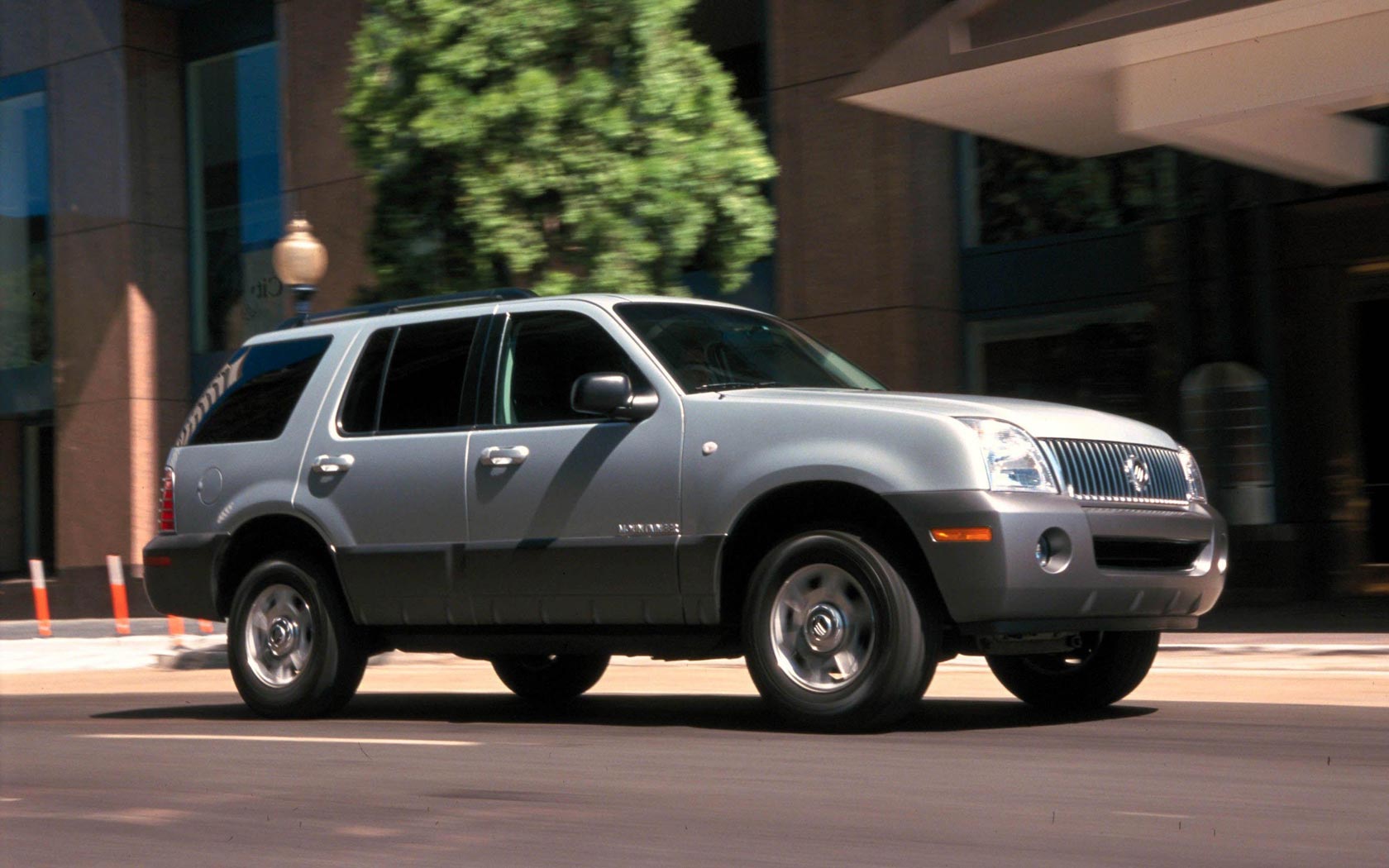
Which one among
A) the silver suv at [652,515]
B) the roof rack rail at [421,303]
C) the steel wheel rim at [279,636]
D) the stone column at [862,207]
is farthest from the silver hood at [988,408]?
the stone column at [862,207]

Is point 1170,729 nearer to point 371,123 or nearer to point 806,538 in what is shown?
point 806,538

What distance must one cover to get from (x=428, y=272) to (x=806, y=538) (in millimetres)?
7488

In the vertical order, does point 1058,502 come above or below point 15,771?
above

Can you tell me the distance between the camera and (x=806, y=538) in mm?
7070

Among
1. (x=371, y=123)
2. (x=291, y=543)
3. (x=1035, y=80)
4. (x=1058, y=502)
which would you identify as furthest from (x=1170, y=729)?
(x=371, y=123)

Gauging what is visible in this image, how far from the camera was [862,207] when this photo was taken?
17.8 meters

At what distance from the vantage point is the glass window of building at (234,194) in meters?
24.6

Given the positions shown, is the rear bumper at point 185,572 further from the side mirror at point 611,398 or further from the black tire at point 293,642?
the side mirror at point 611,398

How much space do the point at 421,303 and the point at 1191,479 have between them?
11.7 ft

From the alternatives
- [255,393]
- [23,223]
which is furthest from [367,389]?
[23,223]

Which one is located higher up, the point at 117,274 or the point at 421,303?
the point at 117,274

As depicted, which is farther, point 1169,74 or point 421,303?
point 1169,74

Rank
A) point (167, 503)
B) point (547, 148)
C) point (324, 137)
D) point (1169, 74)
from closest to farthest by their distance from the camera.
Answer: point (167, 503), point (547, 148), point (1169, 74), point (324, 137)

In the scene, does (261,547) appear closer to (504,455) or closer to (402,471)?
(402,471)
